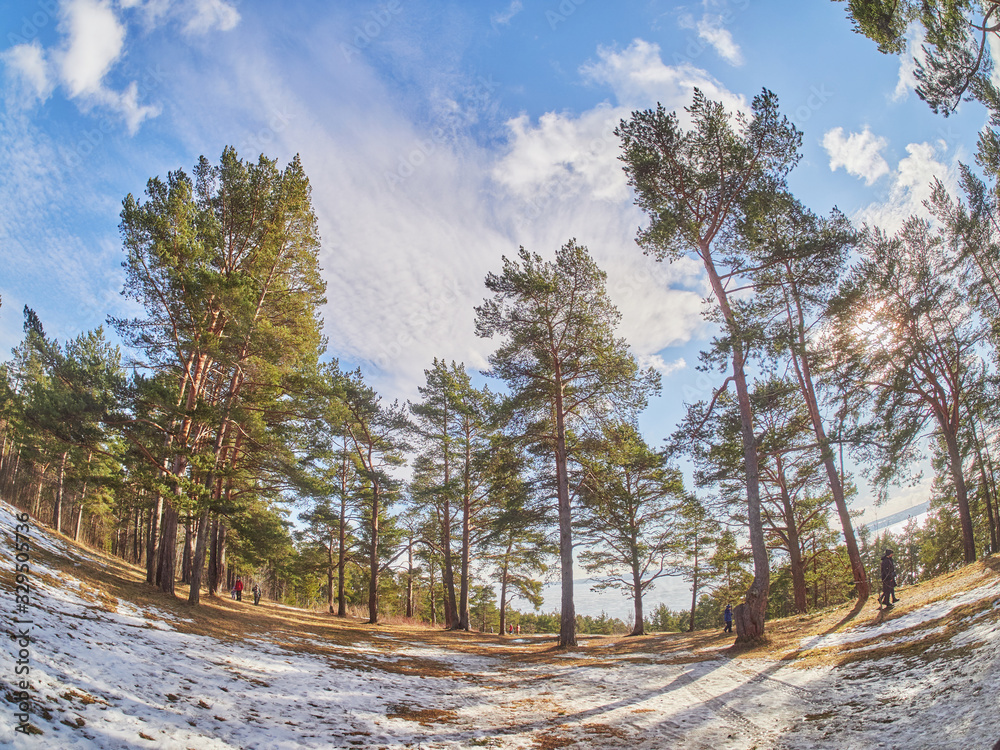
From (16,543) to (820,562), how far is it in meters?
34.9

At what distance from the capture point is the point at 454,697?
7.02 meters

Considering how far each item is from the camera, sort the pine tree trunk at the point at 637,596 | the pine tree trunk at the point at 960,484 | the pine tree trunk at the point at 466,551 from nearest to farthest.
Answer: the pine tree trunk at the point at 960,484
the pine tree trunk at the point at 466,551
the pine tree trunk at the point at 637,596

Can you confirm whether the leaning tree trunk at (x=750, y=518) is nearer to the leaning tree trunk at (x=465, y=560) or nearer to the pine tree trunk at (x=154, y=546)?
the leaning tree trunk at (x=465, y=560)

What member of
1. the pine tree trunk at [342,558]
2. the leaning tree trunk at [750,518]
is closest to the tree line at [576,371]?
the leaning tree trunk at [750,518]

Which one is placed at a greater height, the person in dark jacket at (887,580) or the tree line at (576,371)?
the tree line at (576,371)

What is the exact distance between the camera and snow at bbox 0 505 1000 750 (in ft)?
12.7

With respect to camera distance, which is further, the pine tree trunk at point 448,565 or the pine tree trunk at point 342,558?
the pine tree trunk at point 342,558

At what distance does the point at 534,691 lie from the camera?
776 centimetres

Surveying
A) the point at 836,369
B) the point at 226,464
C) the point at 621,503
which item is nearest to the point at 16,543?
the point at 226,464

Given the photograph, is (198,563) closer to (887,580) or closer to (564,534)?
(564,534)

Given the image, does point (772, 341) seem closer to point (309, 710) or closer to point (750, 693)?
point (750, 693)

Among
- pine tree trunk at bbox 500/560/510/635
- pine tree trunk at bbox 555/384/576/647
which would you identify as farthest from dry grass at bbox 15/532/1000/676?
pine tree trunk at bbox 500/560/510/635

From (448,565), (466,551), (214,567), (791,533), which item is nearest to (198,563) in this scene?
(214,567)

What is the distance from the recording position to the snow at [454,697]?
3871 mm
